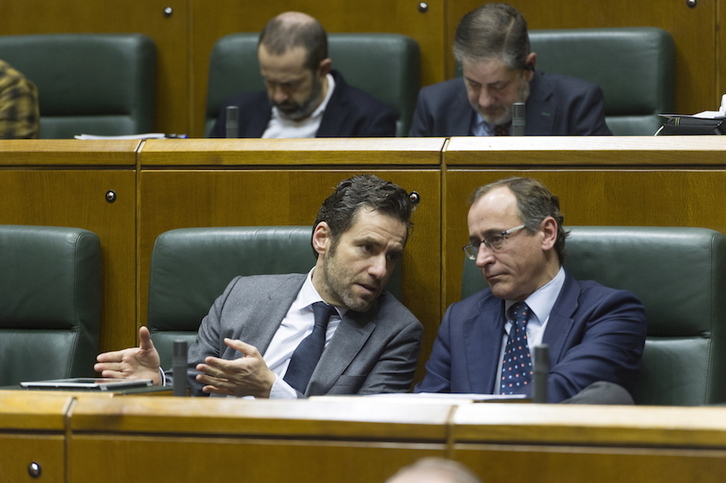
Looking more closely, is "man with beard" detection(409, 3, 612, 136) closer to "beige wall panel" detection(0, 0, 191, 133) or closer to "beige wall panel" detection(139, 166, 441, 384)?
"beige wall panel" detection(139, 166, 441, 384)

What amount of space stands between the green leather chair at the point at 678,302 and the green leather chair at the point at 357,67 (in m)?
1.05

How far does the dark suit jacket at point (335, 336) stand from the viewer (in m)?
1.64

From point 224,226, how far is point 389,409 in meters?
0.94

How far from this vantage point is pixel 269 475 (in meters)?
0.99

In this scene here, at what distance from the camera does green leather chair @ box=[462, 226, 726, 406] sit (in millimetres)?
1557

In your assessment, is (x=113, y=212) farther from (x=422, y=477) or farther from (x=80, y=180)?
(x=422, y=477)

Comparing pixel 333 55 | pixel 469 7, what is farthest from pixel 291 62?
pixel 469 7

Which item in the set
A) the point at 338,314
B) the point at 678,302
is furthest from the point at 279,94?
the point at 678,302

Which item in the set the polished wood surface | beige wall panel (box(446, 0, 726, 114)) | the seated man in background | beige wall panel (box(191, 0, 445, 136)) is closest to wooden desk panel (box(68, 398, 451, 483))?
the polished wood surface

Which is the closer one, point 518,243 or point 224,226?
point 518,243

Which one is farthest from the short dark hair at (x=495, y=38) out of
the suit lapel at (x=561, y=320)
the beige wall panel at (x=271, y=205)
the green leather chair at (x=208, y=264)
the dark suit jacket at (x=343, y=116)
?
the suit lapel at (x=561, y=320)

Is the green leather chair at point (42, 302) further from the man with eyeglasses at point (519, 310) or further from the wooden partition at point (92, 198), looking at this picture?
the man with eyeglasses at point (519, 310)

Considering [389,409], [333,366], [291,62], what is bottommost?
[333,366]

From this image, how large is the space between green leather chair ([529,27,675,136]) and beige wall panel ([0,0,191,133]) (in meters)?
1.01
